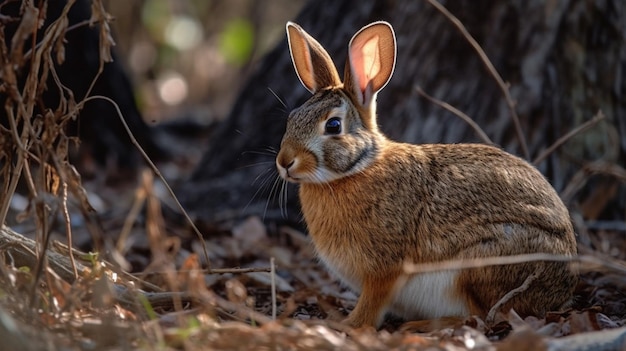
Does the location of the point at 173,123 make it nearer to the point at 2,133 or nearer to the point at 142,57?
the point at 142,57

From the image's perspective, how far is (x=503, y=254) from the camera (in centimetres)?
461

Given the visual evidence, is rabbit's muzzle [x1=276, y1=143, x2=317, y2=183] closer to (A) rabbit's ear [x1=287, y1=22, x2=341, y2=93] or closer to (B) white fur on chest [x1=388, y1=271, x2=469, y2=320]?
(A) rabbit's ear [x1=287, y1=22, x2=341, y2=93]

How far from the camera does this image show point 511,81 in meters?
6.70

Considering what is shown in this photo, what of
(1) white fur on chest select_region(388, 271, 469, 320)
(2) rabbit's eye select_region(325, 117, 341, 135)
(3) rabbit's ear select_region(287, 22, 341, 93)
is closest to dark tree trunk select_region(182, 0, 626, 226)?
(3) rabbit's ear select_region(287, 22, 341, 93)

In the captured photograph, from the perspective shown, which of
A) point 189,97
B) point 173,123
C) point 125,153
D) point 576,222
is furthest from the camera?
point 189,97

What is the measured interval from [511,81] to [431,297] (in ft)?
8.31

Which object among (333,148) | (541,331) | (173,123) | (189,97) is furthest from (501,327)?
(189,97)

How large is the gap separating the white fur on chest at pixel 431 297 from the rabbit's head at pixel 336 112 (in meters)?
0.68

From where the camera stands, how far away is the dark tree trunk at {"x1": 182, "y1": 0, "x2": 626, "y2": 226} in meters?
6.66

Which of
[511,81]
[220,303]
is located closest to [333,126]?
[220,303]

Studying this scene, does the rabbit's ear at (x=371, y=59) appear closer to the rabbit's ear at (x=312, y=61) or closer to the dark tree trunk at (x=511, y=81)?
the rabbit's ear at (x=312, y=61)

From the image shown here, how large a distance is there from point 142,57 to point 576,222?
947cm

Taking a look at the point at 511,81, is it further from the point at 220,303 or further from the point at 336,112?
the point at 220,303

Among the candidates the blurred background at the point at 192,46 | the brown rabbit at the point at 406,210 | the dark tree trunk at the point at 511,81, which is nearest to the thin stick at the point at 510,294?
the brown rabbit at the point at 406,210
